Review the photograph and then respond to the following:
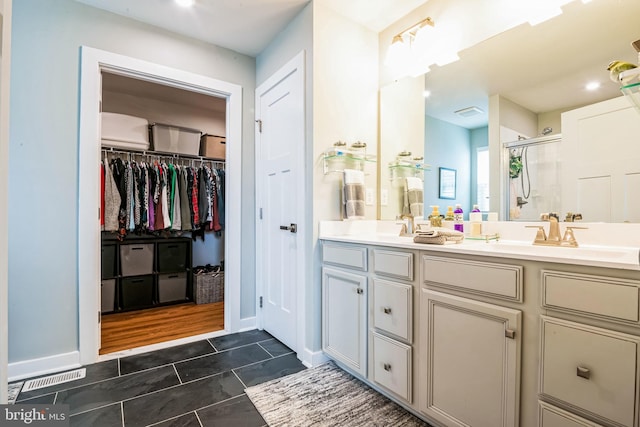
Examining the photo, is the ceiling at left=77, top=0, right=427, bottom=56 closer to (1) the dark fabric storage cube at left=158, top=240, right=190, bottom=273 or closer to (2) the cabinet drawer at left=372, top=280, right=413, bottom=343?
(2) the cabinet drawer at left=372, top=280, right=413, bottom=343

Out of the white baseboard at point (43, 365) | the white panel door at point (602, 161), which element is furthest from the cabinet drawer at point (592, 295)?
the white baseboard at point (43, 365)

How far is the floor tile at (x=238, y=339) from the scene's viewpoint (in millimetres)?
2410

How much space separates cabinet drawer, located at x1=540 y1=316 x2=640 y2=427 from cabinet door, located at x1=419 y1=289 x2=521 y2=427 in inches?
4.0

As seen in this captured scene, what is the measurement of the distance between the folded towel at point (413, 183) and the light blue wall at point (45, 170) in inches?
91.2

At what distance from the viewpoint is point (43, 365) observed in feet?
6.42

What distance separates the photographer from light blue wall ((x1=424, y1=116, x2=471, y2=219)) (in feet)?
6.30

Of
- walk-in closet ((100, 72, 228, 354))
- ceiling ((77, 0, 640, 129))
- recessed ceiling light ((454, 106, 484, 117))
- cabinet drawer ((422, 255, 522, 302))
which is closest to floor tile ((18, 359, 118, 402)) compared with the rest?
walk-in closet ((100, 72, 228, 354))

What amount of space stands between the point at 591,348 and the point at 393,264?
0.80 meters

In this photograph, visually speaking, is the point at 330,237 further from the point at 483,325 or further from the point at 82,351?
the point at 82,351

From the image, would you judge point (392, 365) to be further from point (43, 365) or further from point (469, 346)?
point (43, 365)

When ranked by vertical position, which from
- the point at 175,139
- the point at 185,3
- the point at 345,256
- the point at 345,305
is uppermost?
the point at 185,3

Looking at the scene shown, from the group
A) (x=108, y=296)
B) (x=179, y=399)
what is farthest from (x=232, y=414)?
(x=108, y=296)

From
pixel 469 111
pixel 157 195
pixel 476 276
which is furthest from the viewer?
pixel 157 195

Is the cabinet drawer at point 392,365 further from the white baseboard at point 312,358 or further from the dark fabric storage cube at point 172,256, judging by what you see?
the dark fabric storage cube at point 172,256
